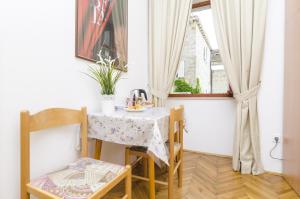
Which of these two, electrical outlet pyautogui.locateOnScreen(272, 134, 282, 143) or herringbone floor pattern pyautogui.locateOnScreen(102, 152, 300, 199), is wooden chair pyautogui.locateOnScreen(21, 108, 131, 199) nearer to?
herringbone floor pattern pyautogui.locateOnScreen(102, 152, 300, 199)

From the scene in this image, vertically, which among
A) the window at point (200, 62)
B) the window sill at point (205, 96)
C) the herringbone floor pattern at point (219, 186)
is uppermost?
the window at point (200, 62)

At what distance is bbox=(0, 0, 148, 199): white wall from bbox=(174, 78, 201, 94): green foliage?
147 centimetres

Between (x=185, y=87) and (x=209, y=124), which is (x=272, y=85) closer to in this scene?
(x=209, y=124)

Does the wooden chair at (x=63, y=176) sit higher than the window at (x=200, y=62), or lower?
lower

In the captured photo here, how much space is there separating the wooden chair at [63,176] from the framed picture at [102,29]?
22.7 inches

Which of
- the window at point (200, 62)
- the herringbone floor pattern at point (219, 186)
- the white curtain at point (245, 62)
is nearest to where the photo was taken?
the herringbone floor pattern at point (219, 186)

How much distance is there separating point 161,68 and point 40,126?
5.54ft

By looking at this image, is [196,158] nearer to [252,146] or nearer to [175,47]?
[252,146]

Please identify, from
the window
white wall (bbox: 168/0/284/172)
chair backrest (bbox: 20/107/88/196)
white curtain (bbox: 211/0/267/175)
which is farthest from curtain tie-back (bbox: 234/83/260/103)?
chair backrest (bbox: 20/107/88/196)

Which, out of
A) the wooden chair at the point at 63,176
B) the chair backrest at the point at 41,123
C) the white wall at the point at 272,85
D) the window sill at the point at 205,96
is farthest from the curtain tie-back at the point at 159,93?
the wooden chair at the point at 63,176

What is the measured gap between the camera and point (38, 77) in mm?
1106

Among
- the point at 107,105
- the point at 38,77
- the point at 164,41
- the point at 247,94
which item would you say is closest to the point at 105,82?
the point at 107,105

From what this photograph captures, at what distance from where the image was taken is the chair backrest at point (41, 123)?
0.93 m

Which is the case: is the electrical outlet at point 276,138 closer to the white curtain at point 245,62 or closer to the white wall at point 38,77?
the white curtain at point 245,62
